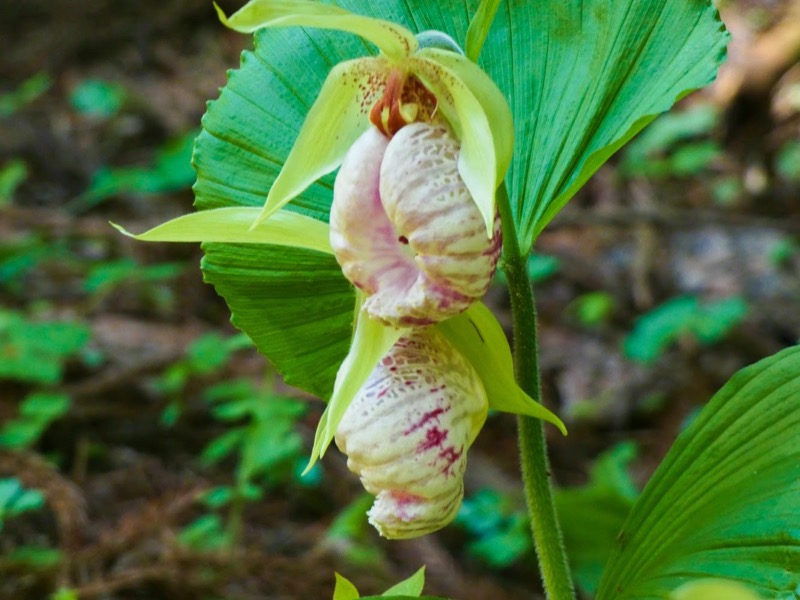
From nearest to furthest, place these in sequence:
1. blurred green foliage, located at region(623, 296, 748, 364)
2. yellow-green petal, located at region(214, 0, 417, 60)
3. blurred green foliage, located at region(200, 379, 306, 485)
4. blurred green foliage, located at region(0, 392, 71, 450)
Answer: yellow-green petal, located at region(214, 0, 417, 60), blurred green foliage, located at region(200, 379, 306, 485), blurred green foliage, located at region(0, 392, 71, 450), blurred green foliage, located at region(623, 296, 748, 364)

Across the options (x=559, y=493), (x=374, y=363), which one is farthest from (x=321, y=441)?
(x=559, y=493)

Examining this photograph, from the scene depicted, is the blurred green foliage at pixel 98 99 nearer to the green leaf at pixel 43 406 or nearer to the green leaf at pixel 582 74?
the green leaf at pixel 43 406

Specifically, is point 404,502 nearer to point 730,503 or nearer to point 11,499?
point 730,503

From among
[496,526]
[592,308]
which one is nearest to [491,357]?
[496,526]

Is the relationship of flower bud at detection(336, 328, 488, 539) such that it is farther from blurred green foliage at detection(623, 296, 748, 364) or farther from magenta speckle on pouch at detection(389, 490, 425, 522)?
blurred green foliage at detection(623, 296, 748, 364)

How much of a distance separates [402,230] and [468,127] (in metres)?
0.09

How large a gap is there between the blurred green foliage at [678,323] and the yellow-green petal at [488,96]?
162 centimetres

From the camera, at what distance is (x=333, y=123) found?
2.20 ft

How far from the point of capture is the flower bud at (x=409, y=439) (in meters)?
0.63

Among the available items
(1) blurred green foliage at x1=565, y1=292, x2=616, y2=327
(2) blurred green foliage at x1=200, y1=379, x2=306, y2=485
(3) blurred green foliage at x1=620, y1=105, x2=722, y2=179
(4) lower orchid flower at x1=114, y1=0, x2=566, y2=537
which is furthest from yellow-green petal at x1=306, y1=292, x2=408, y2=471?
(3) blurred green foliage at x1=620, y1=105, x2=722, y2=179

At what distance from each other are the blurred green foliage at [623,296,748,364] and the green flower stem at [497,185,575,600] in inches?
55.6

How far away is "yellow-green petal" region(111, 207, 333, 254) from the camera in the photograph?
2.20 ft

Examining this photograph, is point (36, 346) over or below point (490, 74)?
below

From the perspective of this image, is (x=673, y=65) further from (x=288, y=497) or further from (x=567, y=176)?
(x=288, y=497)
